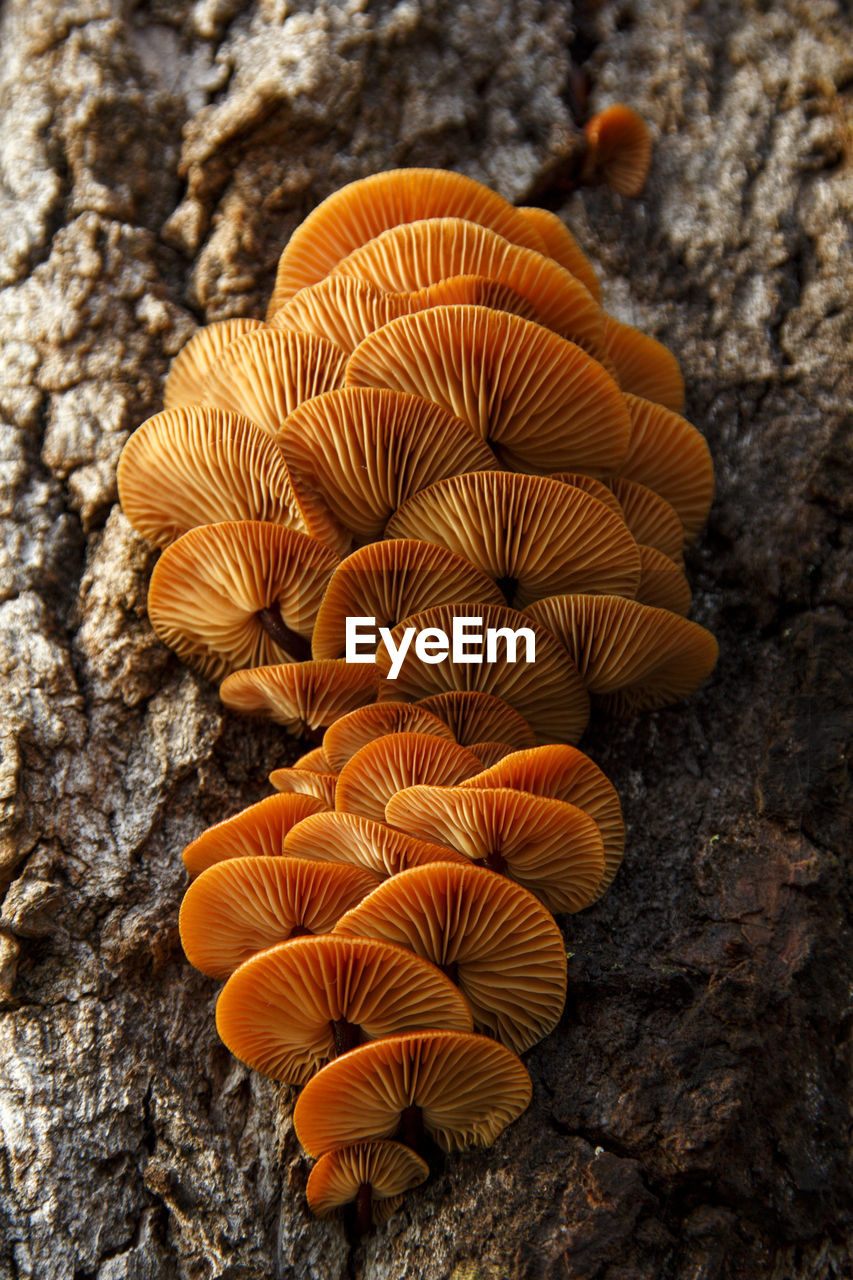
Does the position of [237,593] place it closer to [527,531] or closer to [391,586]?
[391,586]

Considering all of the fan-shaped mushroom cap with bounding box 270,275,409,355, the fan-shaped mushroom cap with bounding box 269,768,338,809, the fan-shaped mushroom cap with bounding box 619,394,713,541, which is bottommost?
the fan-shaped mushroom cap with bounding box 269,768,338,809

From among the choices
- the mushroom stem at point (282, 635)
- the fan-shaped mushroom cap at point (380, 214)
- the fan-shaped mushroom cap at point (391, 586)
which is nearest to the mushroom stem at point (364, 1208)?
the fan-shaped mushroom cap at point (391, 586)

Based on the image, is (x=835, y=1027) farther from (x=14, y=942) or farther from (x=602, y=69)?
(x=602, y=69)

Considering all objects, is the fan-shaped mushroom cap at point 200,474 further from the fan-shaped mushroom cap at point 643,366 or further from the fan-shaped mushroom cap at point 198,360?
the fan-shaped mushroom cap at point 643,366

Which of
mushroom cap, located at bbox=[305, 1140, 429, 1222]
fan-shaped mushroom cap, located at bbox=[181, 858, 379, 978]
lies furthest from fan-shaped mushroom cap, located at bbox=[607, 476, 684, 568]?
mushroom cap, located at bbox=[305, 1140, 429, 1222]

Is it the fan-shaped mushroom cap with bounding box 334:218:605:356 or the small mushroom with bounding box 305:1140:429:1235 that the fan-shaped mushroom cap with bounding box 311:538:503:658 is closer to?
the fan-shaped mushroom cap with bounding box 334:218:605:356

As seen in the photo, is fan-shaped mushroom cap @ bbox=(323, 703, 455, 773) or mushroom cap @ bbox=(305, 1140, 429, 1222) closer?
mushroom cap @ bbox=(305, 1140, 429, 1222)

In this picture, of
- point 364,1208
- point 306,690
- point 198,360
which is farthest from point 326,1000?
point 198,360
